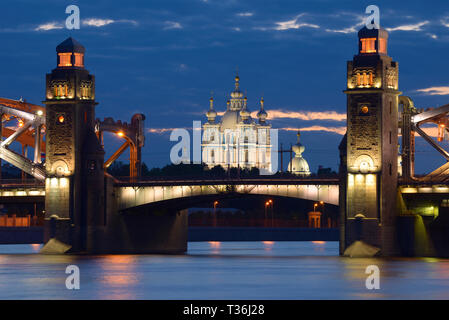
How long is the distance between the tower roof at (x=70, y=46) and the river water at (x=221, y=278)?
20.0 m

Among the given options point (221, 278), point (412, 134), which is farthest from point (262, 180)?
point (221, 278)

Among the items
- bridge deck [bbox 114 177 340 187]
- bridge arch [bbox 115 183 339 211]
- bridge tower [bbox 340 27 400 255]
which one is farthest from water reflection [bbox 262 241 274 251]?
bridge tower [bbox 340 27 400 255]

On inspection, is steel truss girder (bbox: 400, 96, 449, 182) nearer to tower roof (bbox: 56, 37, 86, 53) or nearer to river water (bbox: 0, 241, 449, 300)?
river water (bbox: 0, 241, 449, 300)

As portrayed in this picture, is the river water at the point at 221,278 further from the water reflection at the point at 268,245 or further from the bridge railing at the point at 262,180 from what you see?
the water reflection at the point at 268,245

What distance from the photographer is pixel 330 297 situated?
6919 cm

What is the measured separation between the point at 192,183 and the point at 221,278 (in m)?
36.8

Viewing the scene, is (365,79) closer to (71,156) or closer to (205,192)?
(205,192)

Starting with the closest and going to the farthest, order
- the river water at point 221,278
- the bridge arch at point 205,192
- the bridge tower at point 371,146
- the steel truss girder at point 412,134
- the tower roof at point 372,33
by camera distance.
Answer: the river water at point 221,278 < the bridge tower at point 371,146 < the tower roof at point 372,33 < the steel truss girder at point 412,134 < the bridge arch at point 205,192

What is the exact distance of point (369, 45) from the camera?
111938 millimetres

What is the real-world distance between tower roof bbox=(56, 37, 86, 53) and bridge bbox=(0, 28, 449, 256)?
9 centimetres

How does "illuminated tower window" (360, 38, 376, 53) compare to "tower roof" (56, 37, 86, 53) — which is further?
"tower roof" (56, 37, 86, 53)

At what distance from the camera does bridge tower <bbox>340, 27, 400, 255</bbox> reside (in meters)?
111

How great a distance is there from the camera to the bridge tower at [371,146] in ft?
364

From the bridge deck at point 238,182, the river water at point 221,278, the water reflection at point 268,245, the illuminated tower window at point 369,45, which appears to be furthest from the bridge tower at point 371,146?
the water reflection at point 268,245
